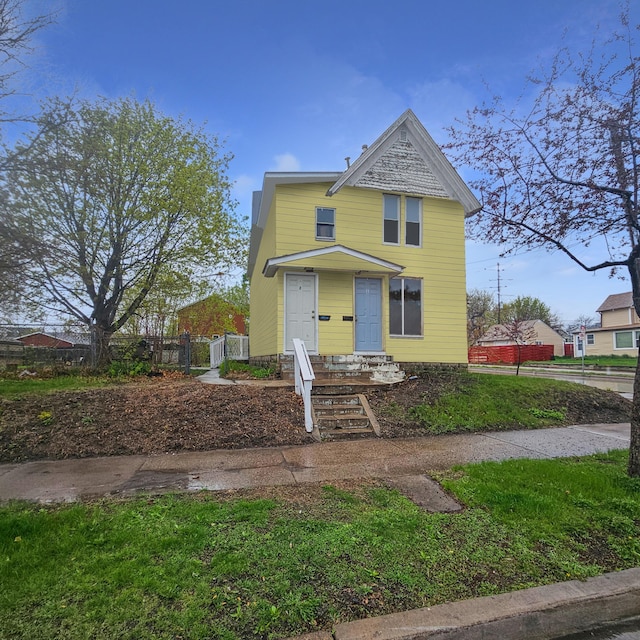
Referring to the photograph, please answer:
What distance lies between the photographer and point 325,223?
39.5ft

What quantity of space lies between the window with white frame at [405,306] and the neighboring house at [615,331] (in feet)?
105

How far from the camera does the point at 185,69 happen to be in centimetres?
1000

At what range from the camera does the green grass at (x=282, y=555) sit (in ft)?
7.80

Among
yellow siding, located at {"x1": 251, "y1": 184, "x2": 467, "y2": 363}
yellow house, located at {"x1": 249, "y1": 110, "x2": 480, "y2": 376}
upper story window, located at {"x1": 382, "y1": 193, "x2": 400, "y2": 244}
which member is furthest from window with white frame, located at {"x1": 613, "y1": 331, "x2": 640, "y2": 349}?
upper story window, located at {"x1": 382, "y1": 193, "x2": 400, "y2": 244}

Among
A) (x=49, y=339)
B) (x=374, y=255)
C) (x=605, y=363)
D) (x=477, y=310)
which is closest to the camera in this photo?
(x=374, y=255)

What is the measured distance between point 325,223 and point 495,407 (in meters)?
6.76

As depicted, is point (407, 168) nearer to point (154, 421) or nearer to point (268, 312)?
point (268, 312)

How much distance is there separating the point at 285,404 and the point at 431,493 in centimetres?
394

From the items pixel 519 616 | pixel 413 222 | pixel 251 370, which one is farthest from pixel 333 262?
pixel 519 616

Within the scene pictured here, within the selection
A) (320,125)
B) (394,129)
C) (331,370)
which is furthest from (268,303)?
(394,129)

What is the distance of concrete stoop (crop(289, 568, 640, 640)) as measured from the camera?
7.64ft

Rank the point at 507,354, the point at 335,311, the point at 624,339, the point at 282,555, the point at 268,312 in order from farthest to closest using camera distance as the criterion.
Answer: the point at 507,354 < the point at 624,339 < the point at 268,312 < the point at 335,311 < the point at 282,555

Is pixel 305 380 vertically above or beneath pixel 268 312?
beneath

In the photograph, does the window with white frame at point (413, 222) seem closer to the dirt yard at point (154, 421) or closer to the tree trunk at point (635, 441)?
the dirt yard at point (154, 421)
